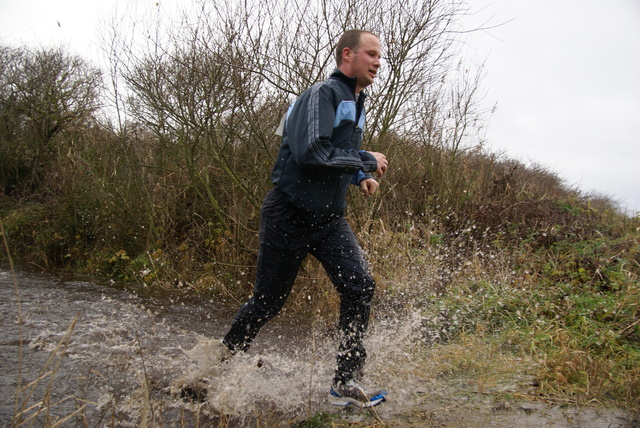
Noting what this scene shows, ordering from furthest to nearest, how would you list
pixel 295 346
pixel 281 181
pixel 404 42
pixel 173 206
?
pixel 173 206 → pixel 404 42 → pixel 295 346 → pixel 281 181

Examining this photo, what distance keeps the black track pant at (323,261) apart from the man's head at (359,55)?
0.87 metres

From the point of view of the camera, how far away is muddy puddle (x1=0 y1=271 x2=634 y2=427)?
2.78 meters

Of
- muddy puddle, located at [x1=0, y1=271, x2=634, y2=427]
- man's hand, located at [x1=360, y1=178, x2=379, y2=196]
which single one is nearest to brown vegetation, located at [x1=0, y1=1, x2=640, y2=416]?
muddy puddle, located at [x1=0, y1=271, x2=634, y2=427]

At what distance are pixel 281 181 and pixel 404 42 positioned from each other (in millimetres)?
4282

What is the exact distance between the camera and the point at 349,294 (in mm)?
2980

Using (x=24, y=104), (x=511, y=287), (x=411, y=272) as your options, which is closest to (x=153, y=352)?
(x=411, y=272)

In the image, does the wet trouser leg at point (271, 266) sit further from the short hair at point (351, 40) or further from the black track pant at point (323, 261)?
the short hair at point (351, 40)

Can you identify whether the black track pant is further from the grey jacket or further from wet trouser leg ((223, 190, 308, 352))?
the grey jacket

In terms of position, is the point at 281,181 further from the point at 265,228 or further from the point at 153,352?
the point at 153,352

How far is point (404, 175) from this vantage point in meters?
8.97

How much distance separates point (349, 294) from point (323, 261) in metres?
0.27

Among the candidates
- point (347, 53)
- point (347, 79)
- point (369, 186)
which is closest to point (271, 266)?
point (369, 186)

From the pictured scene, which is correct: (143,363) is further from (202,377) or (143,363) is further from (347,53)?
(347,53)

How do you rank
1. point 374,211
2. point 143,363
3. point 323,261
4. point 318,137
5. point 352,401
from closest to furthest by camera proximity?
1. point 143,363
2. point 318,137
3. point 352,401
4. point 323,261
5. point 374,211
